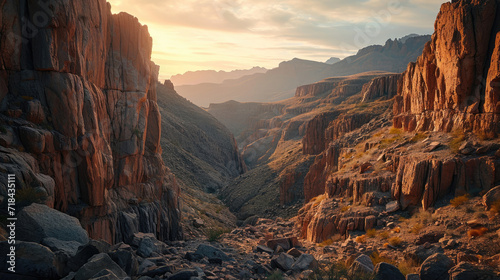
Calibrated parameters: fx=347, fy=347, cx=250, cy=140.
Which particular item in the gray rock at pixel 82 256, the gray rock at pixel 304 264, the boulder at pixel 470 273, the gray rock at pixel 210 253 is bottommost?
the gray rock at pixel 304 264

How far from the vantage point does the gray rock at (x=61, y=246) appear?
9.95m

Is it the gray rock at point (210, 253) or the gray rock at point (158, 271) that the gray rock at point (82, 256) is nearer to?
the gray rock at point (158, 271)

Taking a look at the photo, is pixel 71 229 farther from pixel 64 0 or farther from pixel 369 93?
pixel 369 93

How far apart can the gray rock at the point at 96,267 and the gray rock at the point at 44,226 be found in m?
2.51

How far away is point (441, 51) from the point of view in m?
26.7

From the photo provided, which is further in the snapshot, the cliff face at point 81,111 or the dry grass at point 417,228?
the dry grass at point 417,228

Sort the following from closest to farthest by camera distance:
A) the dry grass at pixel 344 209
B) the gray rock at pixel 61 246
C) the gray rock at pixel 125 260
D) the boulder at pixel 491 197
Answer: the gray rock at pixel 61 246, the gray rock at pixel 125 260, the boulder at pixel 491 197, the dry grass at pixel 344 209

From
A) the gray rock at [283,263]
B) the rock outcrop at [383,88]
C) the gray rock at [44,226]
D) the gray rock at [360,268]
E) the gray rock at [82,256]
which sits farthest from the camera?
the rock outcrop at [383,88]

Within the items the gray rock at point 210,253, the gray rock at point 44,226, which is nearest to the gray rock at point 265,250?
the gray rock at point 210,253

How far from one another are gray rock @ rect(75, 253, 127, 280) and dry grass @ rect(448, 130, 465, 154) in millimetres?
20993

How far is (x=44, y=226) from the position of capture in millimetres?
10891

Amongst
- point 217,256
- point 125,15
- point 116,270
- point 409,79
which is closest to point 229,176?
point 409,79

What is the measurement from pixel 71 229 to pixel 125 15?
706 inches

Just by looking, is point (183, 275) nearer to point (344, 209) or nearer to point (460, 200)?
point (460, 200)
